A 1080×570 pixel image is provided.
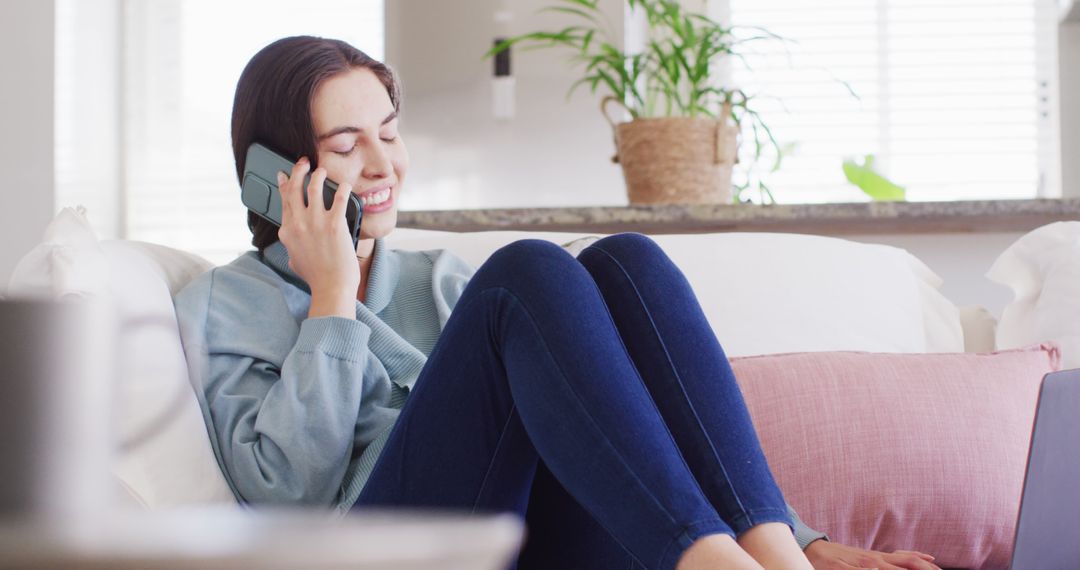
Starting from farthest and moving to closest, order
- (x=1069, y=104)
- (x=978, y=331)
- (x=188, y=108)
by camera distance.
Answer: (x=188, y=108)
(x=1069, y=104)
(x=978, y=331)

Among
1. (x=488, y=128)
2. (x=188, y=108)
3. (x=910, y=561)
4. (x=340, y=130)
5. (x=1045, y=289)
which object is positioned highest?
(x=188, y=108)

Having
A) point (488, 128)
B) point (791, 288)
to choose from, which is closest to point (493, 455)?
point (791, 288)

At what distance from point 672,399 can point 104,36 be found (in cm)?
309

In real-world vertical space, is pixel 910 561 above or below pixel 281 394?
below

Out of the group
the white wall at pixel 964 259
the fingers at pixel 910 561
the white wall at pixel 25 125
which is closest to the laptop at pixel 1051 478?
the fingers at pixel 910 561

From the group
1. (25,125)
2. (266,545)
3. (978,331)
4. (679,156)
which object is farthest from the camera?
(25,125)

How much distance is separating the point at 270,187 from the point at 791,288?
75 cm

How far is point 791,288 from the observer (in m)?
1.66

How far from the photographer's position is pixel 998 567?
4.58 ft

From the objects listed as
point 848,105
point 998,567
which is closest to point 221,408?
point 998,567

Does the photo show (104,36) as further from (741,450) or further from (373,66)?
(741,450)

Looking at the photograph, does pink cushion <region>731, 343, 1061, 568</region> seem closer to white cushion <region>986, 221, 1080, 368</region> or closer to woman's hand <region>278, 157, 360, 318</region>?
white cushion <region>986, 221, 1080, 368</region>

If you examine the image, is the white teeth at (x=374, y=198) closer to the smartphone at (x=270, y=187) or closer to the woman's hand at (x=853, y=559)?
the smartphone at (x=270, y=187)

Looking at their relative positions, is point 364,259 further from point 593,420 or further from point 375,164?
point 593,420
